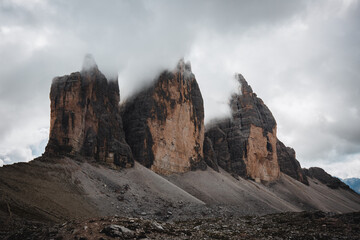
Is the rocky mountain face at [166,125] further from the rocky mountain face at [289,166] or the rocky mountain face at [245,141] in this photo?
the rocky mountain face at [289,166]

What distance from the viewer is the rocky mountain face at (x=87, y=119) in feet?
144

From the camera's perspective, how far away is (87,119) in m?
47.6

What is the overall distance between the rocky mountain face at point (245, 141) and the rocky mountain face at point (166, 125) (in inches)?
439

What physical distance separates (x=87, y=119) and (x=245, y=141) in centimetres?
5675

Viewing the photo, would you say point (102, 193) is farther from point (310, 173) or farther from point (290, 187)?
point (310, 173)

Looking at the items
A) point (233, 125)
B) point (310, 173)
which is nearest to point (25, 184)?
point (233, 125)

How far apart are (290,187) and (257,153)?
14.9 meters

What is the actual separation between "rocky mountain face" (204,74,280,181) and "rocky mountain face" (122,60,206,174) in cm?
1115

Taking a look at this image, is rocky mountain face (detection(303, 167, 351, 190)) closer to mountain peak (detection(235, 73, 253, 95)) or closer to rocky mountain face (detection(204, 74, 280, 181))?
rocky mountain face (detection(204, 74, 280, 181))

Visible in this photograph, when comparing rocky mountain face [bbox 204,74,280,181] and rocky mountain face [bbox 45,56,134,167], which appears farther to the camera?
rocky mountain face [bbox 204,74,280,181]

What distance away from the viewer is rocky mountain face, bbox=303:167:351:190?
123 meters

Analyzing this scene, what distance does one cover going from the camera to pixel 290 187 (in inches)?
3452

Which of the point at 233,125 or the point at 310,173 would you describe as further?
the point at 310,173

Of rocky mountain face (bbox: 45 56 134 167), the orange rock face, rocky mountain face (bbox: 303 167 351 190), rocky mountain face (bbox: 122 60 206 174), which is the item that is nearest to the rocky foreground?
rocky mountain face (bbox: 45 56 134 167)
